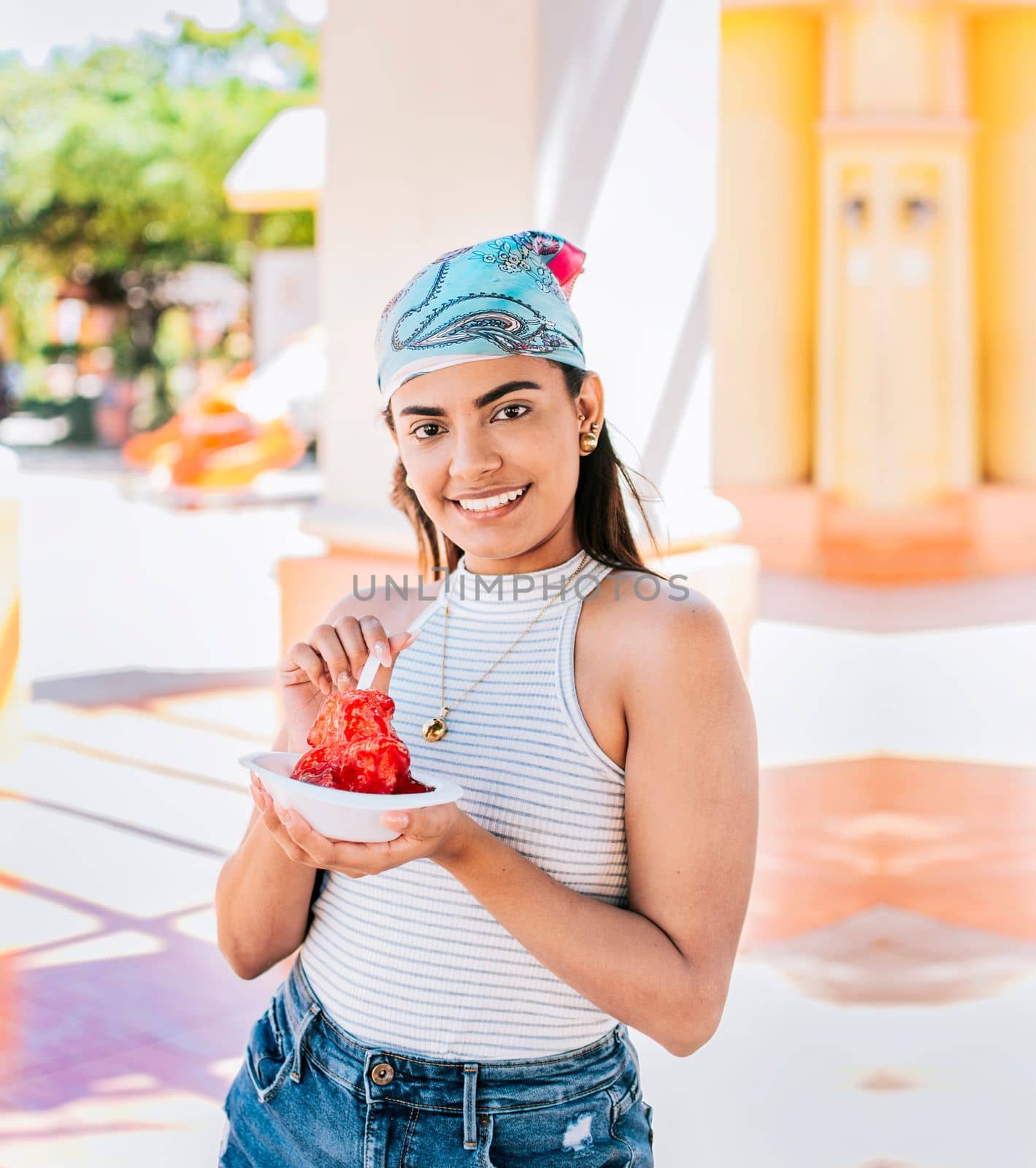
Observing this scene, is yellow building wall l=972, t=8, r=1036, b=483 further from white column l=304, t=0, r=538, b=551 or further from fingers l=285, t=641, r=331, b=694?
fingers l=285, t=641, r=331, b=694

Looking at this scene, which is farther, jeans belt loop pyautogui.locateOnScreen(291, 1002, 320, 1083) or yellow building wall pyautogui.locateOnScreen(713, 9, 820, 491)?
yellow building wall pyautogui.locateOnScreen(713, 9, 820, 491)

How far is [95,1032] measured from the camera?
3.62 m

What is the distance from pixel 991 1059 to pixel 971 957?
2.00ft

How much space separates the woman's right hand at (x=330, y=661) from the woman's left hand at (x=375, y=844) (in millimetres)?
309

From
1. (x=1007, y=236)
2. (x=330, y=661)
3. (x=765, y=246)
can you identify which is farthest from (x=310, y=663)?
(x=1007, y=236)

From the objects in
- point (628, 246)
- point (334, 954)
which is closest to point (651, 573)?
point (334, 954)

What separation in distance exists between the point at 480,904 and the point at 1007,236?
39.4ft

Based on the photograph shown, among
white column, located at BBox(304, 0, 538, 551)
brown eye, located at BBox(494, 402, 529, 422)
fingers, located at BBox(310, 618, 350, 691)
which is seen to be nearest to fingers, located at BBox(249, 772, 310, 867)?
fingers, located at BBox(310, 618, 350, 691)

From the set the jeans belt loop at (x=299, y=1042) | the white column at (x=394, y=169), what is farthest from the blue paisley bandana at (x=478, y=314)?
the white column at (x=394, y=169)

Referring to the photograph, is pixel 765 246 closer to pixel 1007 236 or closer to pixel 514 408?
pixel 1007 236

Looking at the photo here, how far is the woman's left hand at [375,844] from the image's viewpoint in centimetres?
147

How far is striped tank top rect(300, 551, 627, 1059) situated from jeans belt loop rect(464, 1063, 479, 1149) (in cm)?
2

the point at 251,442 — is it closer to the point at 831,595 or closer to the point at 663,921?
the point at 831,595

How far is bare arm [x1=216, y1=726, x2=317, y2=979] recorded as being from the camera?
Answer: 72.3 inches
